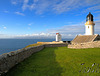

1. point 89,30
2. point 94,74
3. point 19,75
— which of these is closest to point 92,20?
point 89,30

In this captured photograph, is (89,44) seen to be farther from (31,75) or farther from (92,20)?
(92,20)

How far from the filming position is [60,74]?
5.82 meters

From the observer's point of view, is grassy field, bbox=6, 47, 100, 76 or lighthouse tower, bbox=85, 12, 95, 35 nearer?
grassy field, bbox=6, 47, 100, 76

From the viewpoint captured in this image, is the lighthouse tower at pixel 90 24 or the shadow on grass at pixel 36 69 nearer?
the shadow on grass at pixel 36 69

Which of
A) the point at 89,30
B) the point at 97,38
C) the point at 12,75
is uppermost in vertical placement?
the point at 89,30

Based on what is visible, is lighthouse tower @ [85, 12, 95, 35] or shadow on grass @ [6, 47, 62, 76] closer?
shadow on grass @ [6, 47, 62, 76]

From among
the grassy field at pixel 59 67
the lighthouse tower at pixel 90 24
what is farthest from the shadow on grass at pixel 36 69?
the lighthouse tower at pixel 90 24

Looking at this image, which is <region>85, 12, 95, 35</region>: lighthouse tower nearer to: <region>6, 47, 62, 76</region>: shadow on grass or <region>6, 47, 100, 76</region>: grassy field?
<region>6, 47, 100, 76</region>: grassy field

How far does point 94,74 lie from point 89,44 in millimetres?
14180

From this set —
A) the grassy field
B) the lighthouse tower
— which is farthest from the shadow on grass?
the lighthouse tower

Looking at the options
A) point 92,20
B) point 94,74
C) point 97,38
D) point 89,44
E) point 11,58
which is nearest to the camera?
point 94,74

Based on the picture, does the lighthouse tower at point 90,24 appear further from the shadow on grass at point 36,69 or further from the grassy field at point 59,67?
the shadow on grass at point 36,69

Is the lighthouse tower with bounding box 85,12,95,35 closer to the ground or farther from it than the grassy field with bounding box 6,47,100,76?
farther from it

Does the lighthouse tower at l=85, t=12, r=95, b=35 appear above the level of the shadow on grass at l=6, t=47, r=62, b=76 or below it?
above
